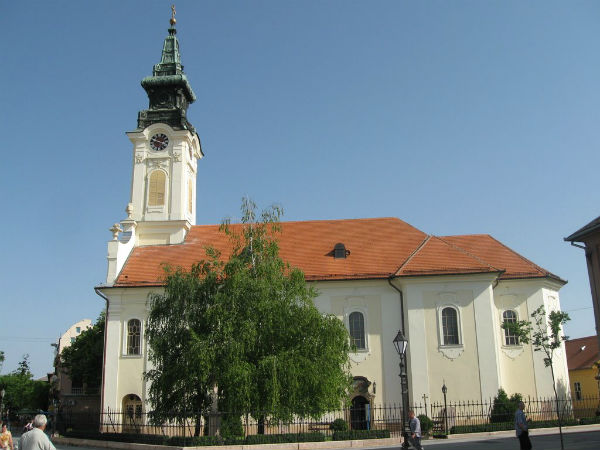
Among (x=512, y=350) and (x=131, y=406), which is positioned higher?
(x=512, y=350)

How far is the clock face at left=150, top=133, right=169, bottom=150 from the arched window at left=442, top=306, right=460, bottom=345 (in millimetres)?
20408

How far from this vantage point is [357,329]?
31500 millimetres

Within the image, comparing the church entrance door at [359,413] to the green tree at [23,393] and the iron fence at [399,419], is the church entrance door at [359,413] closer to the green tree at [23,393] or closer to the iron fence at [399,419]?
the iron fence at [399,419]

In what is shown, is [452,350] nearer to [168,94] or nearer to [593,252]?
[593,252]

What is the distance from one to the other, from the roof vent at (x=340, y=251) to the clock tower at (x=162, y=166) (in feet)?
32.0

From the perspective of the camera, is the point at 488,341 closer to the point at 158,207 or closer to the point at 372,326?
the point at 372,326

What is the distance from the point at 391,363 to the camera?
30.4 m

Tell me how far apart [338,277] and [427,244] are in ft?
18.0

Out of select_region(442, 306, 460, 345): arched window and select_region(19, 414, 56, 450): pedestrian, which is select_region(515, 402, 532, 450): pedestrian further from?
select_region(442, 306, 460, 345): arched window

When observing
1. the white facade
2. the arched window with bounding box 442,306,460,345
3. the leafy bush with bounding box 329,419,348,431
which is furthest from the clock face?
the leafy bush with bounding box 329,419,348,431

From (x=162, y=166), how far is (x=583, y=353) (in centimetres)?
3772

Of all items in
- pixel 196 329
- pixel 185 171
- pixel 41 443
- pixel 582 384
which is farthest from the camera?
pixel 582 384

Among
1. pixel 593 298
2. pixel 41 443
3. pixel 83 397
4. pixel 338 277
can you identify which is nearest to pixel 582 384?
pixel 338 277

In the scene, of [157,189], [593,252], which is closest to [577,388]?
[593,252]
